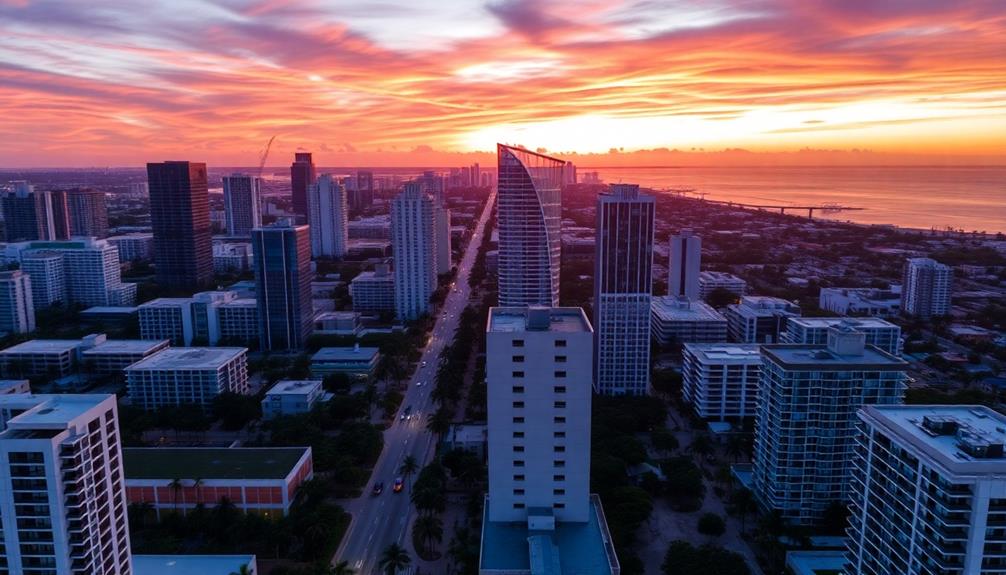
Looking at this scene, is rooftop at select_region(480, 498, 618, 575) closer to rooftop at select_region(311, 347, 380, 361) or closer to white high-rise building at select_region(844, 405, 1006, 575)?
white high-rise building at select_region(844, 405, 1006, 575)

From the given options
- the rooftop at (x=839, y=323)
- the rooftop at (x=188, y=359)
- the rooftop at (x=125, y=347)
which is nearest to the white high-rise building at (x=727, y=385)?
the rooftop at (x=839, y=323)

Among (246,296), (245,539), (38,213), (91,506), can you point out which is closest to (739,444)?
(245,539)

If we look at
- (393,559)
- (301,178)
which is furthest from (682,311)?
(301,178)

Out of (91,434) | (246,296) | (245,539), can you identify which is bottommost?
(245,539)

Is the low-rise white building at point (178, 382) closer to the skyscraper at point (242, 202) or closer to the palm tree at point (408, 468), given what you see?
the palm tree at point (408, 468)

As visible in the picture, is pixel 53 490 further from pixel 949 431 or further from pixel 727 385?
pixel 727 385

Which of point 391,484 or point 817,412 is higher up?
point 817,412

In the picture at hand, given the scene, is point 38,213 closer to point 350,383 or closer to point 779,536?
point 350,383
